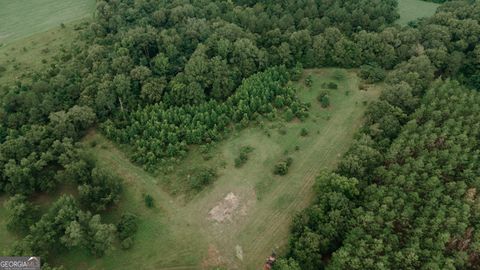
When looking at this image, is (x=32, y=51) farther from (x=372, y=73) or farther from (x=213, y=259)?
(x=372, y=73)

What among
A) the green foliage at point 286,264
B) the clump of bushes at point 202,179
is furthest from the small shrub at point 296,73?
the green foliage at point 286,264

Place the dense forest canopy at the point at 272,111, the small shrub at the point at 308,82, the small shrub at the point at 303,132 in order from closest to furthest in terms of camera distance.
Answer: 1. the dense forest canopy at the point at 272,111
2. the small shrub at the point at 303,132
3. the small shrub at the point at 308,82

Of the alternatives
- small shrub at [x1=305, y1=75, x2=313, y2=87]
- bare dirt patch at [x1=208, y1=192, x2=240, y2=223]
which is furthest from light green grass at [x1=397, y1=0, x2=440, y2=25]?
bare dirt patch at [x1=208, y1=192, x2=240, y2=223]

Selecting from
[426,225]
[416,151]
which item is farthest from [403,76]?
[426,225]

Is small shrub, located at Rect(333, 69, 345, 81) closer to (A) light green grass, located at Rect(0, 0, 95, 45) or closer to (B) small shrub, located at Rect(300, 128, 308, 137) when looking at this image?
(B) small shrub, located at Rect(300, 128, 308, 137)

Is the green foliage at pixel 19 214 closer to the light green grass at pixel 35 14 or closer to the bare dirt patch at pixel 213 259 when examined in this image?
the bare dirt patch at pixel 213 259

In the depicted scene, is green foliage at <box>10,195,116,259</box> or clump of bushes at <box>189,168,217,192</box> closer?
green foliage at <box>10,195,116,259</box>
